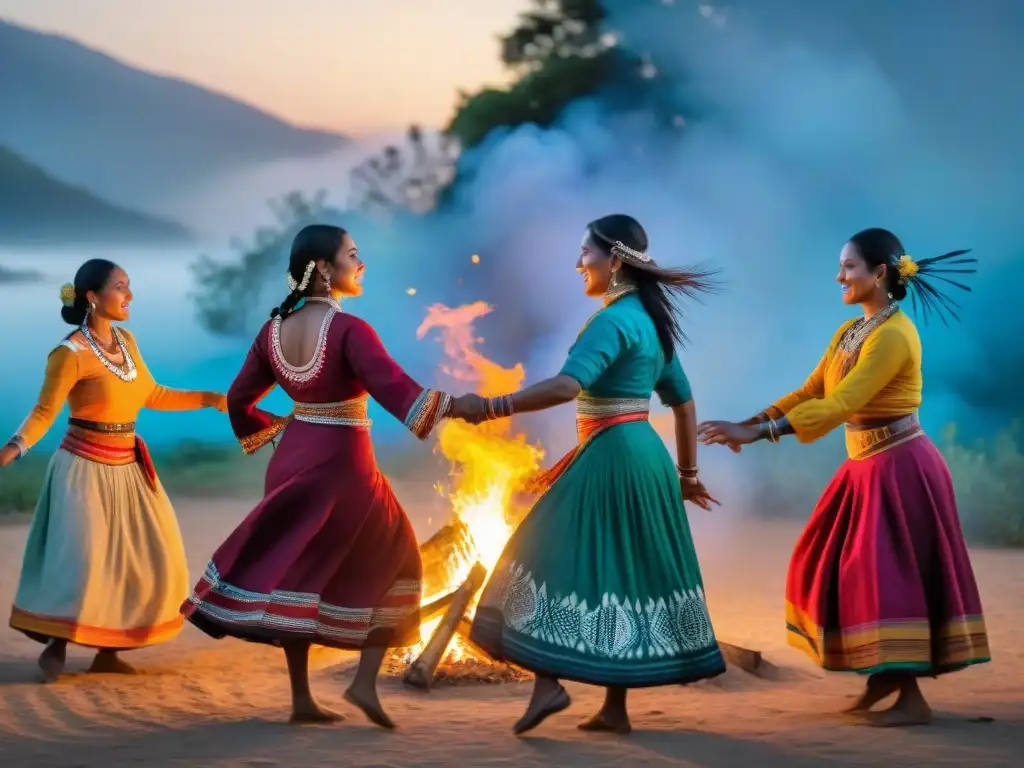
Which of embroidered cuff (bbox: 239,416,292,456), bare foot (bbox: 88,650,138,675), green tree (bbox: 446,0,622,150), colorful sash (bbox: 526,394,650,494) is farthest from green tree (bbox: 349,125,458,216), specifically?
colorful sash (bbox: 526,394,650,494)

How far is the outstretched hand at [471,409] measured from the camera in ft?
14.2

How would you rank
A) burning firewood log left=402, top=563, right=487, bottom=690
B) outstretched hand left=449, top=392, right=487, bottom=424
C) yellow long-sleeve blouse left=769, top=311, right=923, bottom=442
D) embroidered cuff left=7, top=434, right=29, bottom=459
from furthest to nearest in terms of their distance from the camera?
burning firewood log left=402, top=563, right=487, bottom=690, embroidered cuff left=7, top=434, right=29, bottom=459, yellow long-sleeve blouse left=769, top=311, right=923, bottom=442, outstretched hand left=449, top=392, right=487, bottom=424

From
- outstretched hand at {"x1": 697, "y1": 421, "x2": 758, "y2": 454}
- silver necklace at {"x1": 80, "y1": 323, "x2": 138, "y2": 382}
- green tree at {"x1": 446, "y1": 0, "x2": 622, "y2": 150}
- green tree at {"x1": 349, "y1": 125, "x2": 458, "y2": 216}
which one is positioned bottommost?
outstretched hand at {"x1": 697, "y1": 421, "x2": 758, "y2": 454}

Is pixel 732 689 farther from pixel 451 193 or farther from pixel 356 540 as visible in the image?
pixel 451 193

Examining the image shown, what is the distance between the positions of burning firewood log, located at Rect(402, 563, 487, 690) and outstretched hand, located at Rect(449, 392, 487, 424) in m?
1.83

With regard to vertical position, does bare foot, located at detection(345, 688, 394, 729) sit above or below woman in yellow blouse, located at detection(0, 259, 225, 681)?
below

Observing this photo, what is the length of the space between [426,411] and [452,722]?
1.47m

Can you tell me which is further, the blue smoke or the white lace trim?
the blue smoke

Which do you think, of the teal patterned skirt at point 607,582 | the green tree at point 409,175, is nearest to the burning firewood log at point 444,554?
the teal patterned skirt at point 607,582

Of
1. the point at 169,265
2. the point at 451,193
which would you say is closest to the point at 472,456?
the point at 451,193

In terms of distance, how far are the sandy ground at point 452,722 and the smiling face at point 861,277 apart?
5.99 ft

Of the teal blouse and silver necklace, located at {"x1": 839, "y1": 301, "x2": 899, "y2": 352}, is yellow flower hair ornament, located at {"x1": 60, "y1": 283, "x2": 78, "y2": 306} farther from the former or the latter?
silver necklace, located at {"x1": 839, "y1": 301, "x2": 899, "y2": 352}

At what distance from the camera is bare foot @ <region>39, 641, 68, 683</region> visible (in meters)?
5.60

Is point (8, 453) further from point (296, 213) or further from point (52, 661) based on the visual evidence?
point (296, 213)
